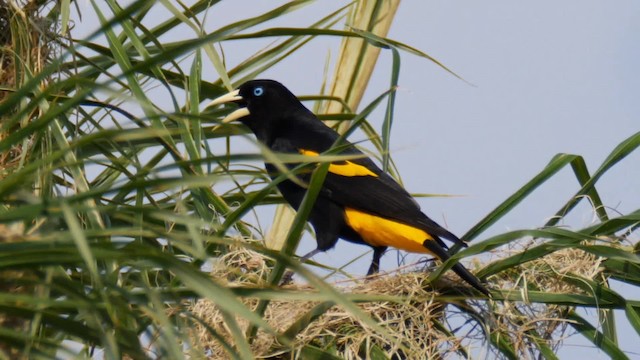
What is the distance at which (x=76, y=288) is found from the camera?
1.70 m

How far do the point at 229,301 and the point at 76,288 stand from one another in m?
0.27

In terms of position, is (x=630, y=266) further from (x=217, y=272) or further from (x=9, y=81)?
(x=9, y=81)

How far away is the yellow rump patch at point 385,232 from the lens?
4.38 m

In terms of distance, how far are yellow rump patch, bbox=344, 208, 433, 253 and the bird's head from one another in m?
0.86

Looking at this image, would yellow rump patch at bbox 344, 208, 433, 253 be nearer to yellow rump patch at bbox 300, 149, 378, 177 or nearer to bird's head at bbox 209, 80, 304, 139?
yellow rump patch at bbox 300, 149, 378, 177

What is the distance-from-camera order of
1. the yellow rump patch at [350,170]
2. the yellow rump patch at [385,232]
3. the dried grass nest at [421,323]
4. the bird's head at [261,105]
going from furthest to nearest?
1. the bird's head at [261,105]
2. the yellow rump patch at [350,170]
3. the yellow rump patch at [385,232]
4. the dried grass nest at [421,323]

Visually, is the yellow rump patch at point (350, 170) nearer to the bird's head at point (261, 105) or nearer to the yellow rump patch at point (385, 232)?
the yellow rump patch at point (385, 232)

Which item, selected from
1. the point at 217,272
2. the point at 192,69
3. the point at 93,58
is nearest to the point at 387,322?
the point at 217,272

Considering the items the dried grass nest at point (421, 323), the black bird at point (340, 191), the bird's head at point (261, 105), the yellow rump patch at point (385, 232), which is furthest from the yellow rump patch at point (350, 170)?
the dried grass nest at point (421, 323)

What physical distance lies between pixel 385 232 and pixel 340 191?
356 millimetres

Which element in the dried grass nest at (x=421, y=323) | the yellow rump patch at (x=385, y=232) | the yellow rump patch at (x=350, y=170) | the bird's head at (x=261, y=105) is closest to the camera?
the dried grass nest at (x=421, y=323)

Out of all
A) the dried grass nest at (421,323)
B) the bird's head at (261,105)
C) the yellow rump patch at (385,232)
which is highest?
the bird's head at (261,105)

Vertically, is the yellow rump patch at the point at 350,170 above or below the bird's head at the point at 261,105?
below

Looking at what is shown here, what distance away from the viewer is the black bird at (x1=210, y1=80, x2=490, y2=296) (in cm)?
445
